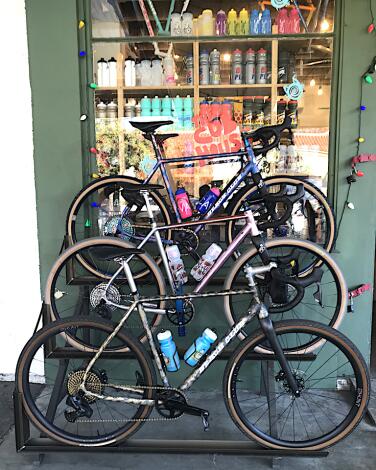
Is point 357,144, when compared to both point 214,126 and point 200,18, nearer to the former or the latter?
point 214,126

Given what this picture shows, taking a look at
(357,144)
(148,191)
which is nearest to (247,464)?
(148,191)

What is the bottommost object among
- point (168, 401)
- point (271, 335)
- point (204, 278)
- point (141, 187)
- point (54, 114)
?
point (168, 401)

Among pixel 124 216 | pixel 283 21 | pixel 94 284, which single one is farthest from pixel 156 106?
pixel 94 284

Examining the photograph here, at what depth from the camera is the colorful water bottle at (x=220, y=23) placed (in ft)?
11.9

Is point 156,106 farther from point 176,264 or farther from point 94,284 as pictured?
point 94,284

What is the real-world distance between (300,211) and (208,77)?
1.23m

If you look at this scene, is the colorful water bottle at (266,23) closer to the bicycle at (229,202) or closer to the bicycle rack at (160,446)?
the bicycle at (229,202)

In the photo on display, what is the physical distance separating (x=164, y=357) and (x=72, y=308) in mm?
1176

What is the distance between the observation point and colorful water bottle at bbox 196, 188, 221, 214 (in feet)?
10.7

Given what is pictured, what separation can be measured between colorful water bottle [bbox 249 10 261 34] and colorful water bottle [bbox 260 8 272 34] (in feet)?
0.09

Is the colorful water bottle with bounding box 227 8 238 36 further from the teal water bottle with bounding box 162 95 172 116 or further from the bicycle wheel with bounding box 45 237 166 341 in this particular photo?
the bicycle wheel with bounding box 45 237 166 341

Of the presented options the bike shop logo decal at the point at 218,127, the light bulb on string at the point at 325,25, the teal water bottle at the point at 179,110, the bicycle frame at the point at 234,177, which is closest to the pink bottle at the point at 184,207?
the bicycle frame at the point at 234,177

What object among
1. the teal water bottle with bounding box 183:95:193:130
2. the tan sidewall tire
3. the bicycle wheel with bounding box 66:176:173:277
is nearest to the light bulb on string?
the teal water bottle with bounding box 183:95:193:130

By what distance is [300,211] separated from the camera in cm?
366
